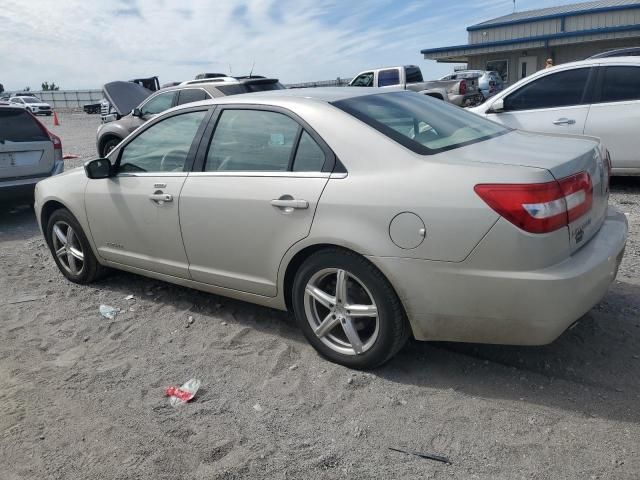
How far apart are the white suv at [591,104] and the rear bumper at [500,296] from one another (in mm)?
4531

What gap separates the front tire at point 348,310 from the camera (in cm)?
310

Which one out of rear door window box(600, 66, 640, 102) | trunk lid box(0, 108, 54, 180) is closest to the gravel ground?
rear door window box(600, 66, 640, 102)

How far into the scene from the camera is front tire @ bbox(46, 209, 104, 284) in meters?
4.99

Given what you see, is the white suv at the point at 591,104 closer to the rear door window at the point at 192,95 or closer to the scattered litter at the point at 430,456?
the rear door window at the point at 192,95

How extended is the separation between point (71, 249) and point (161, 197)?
160 cm

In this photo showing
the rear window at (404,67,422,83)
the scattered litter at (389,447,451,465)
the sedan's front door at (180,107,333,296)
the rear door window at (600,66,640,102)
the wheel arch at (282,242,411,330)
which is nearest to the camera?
the scattered litter at (389,447,451,465)

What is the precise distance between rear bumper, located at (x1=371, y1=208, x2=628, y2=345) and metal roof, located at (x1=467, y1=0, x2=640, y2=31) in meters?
33.8

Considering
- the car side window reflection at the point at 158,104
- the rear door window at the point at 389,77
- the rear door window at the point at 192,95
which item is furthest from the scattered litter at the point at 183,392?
the rear door window at the point at 389,77

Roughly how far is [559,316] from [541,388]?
534 millimetres

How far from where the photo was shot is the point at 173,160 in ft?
13.7

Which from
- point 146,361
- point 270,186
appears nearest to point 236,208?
point 270,186

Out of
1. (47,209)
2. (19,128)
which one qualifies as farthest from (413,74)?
(47,209)

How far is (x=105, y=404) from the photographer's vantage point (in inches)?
127

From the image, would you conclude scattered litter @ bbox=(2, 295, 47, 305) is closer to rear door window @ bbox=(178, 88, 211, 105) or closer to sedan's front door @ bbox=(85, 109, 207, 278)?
sedan's front door @ bbox=(85, 109, 207, 278)
